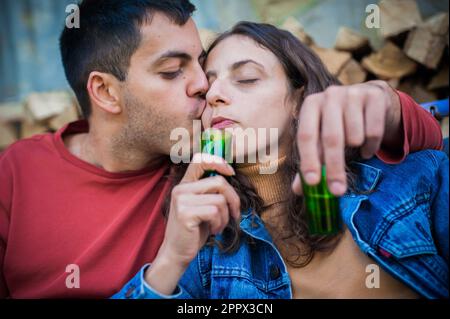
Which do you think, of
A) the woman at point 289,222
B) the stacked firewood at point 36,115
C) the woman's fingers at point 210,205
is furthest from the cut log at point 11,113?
the woman's fingers at point 210,205

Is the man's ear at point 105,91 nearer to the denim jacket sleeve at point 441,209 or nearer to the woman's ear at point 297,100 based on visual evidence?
the woman's ear at point 297,100

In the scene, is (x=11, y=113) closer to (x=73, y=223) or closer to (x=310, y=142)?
(x=73, y=223)

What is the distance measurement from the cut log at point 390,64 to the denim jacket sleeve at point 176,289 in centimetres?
162

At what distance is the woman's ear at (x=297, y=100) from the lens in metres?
1.91

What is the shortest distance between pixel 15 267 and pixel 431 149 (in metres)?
Result: 1.73

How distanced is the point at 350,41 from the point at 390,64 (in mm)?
277

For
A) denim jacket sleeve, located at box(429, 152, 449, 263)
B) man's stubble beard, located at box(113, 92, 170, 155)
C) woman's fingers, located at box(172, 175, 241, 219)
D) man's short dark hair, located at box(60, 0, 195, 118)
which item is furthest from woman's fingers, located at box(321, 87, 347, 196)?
man's short dark hair, located at box(60, 0, 195, 118)

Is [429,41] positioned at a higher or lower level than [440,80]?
higher

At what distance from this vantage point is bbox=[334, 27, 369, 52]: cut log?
2.82 metres

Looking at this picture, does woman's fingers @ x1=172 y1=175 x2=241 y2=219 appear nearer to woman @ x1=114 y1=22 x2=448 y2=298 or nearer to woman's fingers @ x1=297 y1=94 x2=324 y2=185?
woman @ x1=114 y1=22 x2=448 y2=298

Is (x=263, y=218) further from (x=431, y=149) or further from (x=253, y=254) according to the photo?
(x=431, y=149)

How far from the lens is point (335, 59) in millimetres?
2785

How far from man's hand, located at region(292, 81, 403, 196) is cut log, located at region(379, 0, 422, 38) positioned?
5.39 ft

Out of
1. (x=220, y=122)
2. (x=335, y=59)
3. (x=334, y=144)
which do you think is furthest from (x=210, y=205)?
(x=335, y=59)
